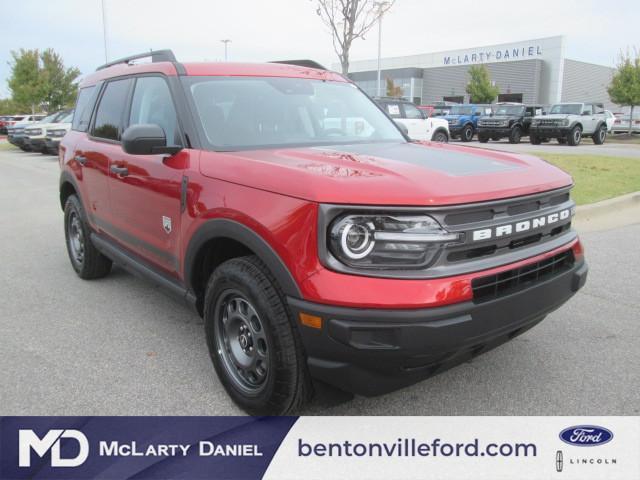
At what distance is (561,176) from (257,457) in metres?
2.15

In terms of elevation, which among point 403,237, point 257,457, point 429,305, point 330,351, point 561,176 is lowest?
point 257,457

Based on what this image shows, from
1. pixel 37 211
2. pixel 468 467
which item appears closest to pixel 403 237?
pixel 468 467

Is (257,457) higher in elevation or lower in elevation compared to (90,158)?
lower

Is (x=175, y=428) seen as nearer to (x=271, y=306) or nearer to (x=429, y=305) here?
(x=271, y=306)

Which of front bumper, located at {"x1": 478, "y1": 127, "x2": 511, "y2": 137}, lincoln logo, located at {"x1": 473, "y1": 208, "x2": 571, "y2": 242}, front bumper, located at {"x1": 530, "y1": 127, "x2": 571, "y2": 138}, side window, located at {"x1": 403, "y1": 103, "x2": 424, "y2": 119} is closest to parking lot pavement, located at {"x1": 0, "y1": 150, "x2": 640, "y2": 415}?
lincoln logo, located at {"x1": 473, "y1": 208, "x2": 571, "y2": 242}

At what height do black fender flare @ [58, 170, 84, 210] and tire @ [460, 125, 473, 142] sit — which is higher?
tire @ [460, 125, 473, 142]

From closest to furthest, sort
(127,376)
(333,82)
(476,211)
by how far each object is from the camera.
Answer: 1. (476,211)
2. (127,376)
3. (333,82)

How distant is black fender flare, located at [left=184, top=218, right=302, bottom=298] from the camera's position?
8.10 ft

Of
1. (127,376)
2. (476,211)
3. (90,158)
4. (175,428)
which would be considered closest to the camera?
(476,211)

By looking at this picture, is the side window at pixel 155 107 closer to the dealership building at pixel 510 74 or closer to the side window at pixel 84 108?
the side window at pixel 84 108

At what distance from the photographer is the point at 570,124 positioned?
23125 mm

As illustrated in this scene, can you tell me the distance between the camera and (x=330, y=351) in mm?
2381

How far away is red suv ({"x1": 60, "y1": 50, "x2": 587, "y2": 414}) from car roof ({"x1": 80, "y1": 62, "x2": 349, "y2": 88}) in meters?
0.02

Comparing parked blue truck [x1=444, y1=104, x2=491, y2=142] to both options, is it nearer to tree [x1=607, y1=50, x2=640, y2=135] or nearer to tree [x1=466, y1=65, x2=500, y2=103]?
tree [x1=607, y1=50, x2=640, y2=135]
